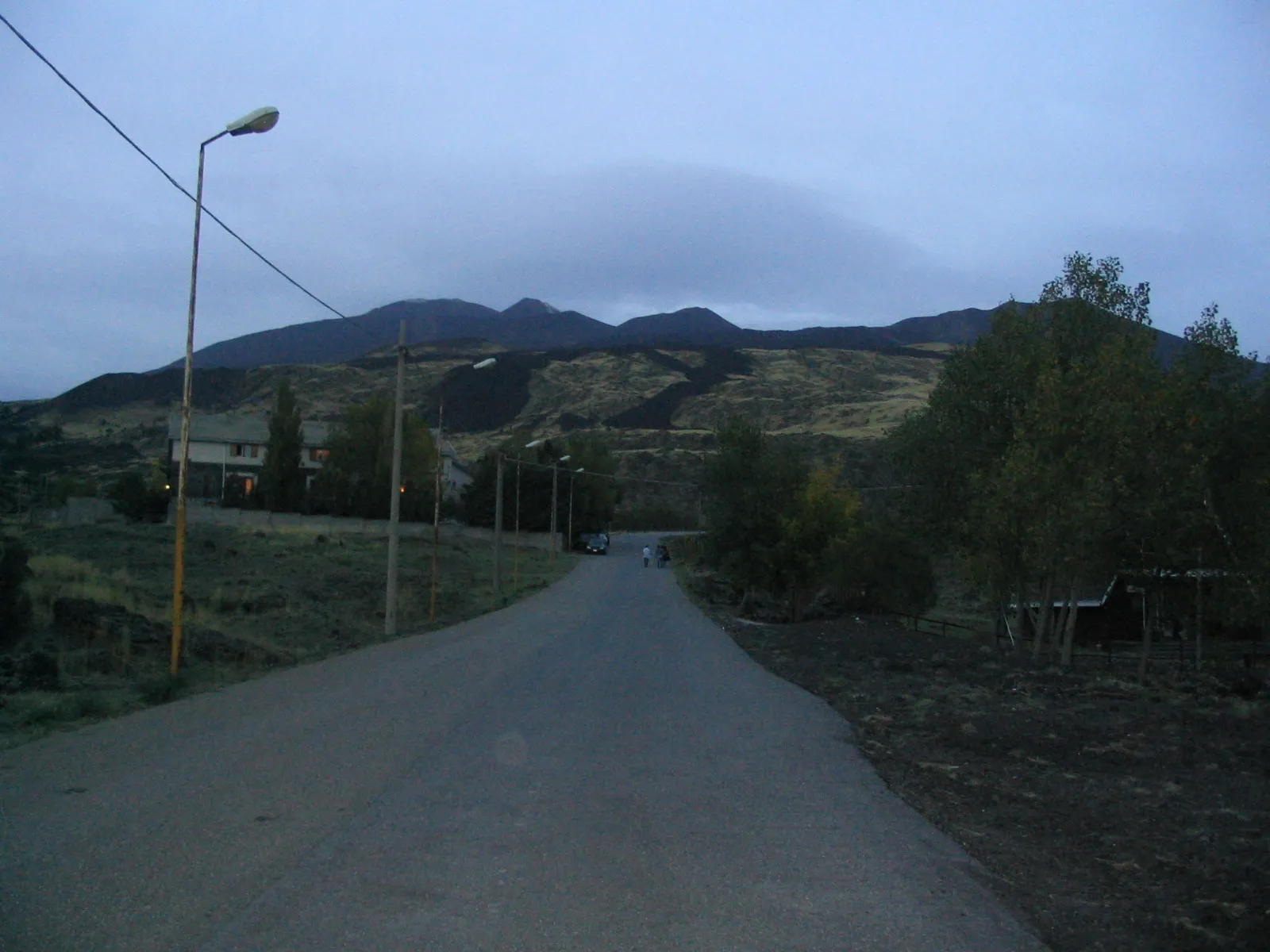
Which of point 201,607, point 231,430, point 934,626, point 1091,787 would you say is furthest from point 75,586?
point 231,430

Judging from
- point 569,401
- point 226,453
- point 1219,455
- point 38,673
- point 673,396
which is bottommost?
point 38,673

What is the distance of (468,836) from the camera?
294 inches

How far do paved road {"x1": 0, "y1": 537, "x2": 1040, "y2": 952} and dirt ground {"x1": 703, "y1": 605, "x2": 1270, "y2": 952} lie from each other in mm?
486

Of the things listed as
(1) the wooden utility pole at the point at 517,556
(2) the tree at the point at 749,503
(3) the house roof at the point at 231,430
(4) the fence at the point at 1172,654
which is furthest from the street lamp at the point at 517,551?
(3) the house roof at the point at 231,430

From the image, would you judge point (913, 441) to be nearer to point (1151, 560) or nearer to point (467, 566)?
point (1151, 560)

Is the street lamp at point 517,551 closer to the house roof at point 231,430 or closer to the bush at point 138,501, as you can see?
the house roof at point 231,430

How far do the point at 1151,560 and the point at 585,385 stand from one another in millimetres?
163358

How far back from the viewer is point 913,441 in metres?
27.8

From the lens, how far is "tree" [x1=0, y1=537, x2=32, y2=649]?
66.2 ft

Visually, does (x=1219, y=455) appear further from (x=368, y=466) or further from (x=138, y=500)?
(x=368, y=466)

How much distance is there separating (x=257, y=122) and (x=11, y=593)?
34.6ft

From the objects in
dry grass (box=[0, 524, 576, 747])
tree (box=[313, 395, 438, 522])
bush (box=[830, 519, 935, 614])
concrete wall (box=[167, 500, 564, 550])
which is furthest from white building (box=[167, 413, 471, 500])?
bush (box=[830, 519, 935, 614])

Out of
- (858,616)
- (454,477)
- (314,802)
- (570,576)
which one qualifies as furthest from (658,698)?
(454,477)

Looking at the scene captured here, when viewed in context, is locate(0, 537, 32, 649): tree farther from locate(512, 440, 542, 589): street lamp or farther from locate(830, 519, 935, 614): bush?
locate(830, 519, 935, 614): bush
